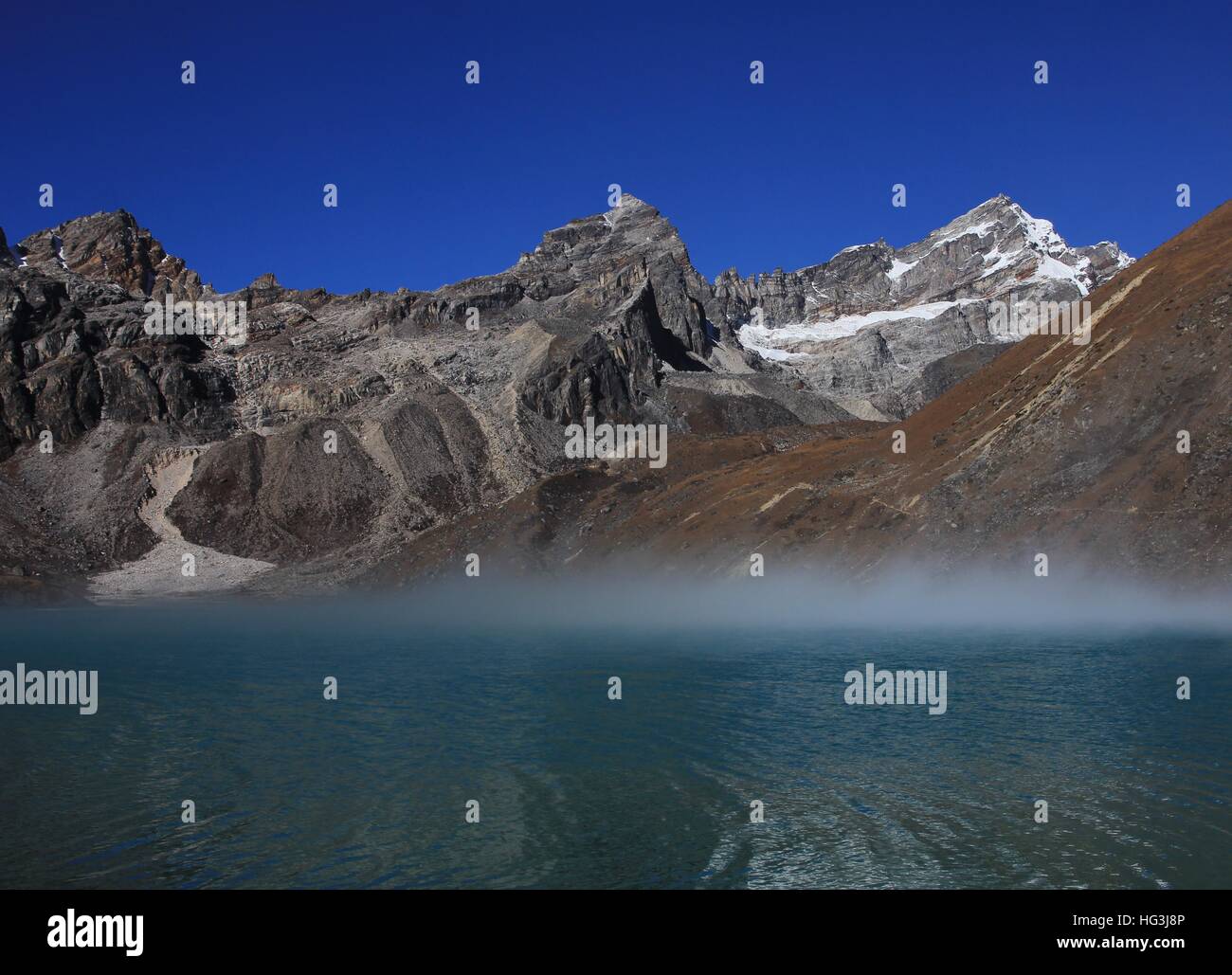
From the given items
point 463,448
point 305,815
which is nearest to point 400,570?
point 463,448

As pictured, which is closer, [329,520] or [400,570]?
[400,570]

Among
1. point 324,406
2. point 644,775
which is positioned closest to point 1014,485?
point 644,775

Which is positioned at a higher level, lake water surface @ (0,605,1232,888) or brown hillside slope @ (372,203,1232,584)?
brown hillside slope @ (372,203,1232,584)

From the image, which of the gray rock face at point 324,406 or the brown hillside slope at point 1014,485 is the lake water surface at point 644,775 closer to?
the brown hillside slope at point 1014,485

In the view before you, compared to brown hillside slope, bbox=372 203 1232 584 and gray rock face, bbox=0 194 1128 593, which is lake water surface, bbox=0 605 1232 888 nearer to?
brown hillside slope, bbox=372 203 1232 584

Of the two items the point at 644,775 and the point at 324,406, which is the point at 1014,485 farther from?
the point at 324,406

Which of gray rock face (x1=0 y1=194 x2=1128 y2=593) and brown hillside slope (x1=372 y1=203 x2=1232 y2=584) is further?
gray rock face (x1=0 y1=194 x2=1128 y2=593)

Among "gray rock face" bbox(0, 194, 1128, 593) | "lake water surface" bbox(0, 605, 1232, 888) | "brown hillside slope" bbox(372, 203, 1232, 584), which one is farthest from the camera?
"gray rock face" bbox(0, 194, 1128, 593)

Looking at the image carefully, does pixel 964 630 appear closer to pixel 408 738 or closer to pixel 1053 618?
pixel 1053 618

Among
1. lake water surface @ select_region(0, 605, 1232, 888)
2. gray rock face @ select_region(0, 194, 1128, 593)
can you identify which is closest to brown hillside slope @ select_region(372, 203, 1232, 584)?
gray rock face @ select_region(0, 194, 1128, 593)
